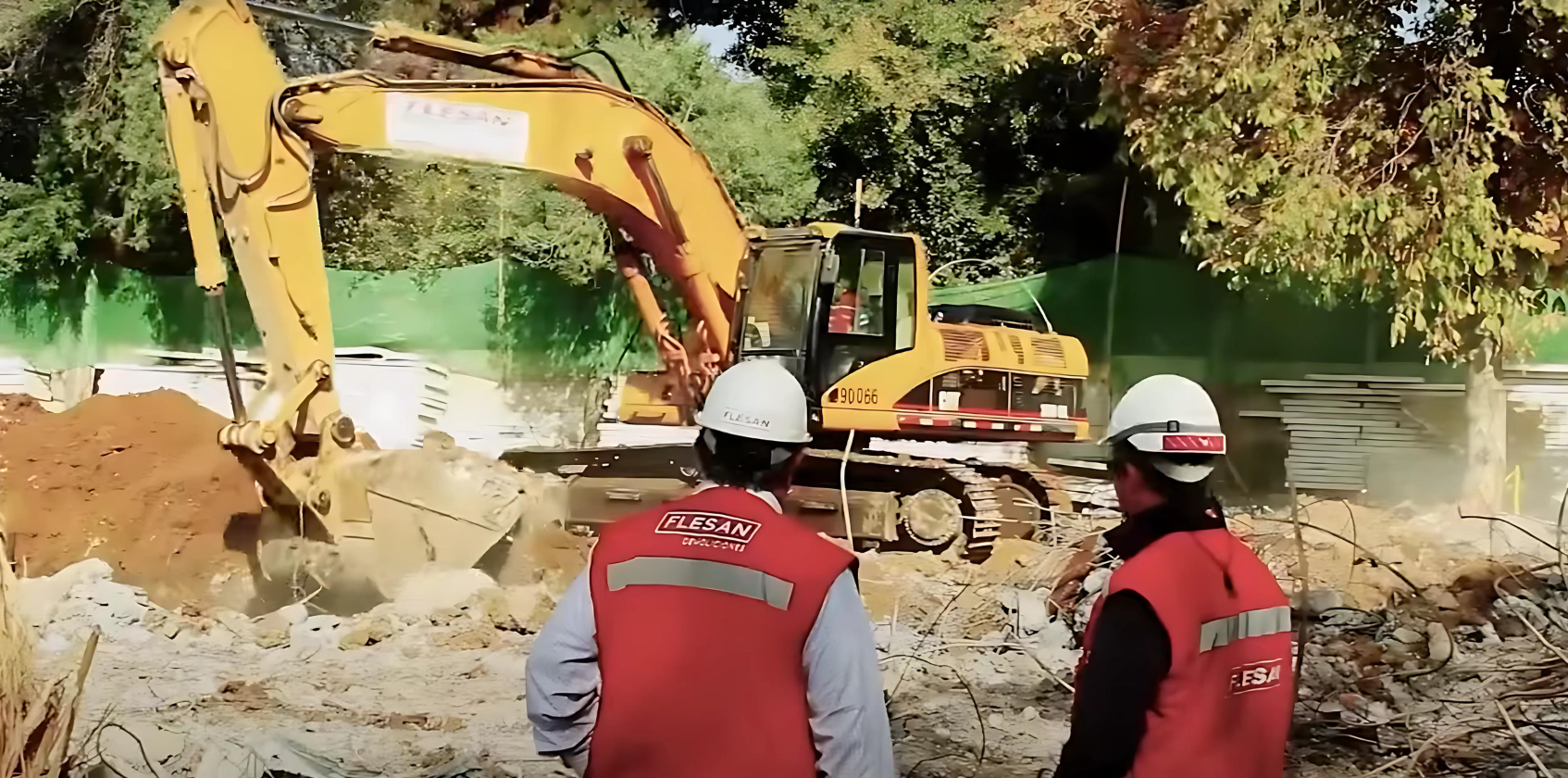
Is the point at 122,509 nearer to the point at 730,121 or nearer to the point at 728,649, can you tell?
the point at 730,121

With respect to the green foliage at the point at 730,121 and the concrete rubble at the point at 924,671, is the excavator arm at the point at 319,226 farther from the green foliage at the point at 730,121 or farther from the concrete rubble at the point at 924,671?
the concrete rubble at the point at 924,671

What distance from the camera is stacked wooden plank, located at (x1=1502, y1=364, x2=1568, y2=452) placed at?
3969 mm

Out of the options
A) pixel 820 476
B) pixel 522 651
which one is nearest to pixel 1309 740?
pixel 820 476

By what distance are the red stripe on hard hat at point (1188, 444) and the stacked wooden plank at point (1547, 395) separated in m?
2.21

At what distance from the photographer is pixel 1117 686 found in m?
1.97

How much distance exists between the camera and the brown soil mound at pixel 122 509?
4336mm

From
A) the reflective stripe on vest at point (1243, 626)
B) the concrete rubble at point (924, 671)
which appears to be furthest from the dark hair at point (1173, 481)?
the concrete rubble at point (924, 671)

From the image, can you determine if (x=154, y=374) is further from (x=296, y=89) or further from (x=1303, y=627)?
(x=1303, y=627)

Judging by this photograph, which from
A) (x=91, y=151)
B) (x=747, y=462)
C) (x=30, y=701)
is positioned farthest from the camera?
(x=91, y=151)

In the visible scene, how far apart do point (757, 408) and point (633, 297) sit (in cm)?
189

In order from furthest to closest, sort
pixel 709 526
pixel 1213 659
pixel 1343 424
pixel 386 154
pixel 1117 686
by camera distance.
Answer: pixel 386 154, pixel 1343 424, pixel 709 526, pixel 1213 659, pixel 1117 686

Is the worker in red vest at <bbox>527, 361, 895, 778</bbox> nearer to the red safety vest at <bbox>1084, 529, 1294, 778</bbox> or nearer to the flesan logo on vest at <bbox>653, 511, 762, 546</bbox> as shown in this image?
the flesan logo on vest at <bbox>653, 511, 762, 546</bbox>

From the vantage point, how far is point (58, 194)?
4.37 m

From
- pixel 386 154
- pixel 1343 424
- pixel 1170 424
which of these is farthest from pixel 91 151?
pixel 1343 424
